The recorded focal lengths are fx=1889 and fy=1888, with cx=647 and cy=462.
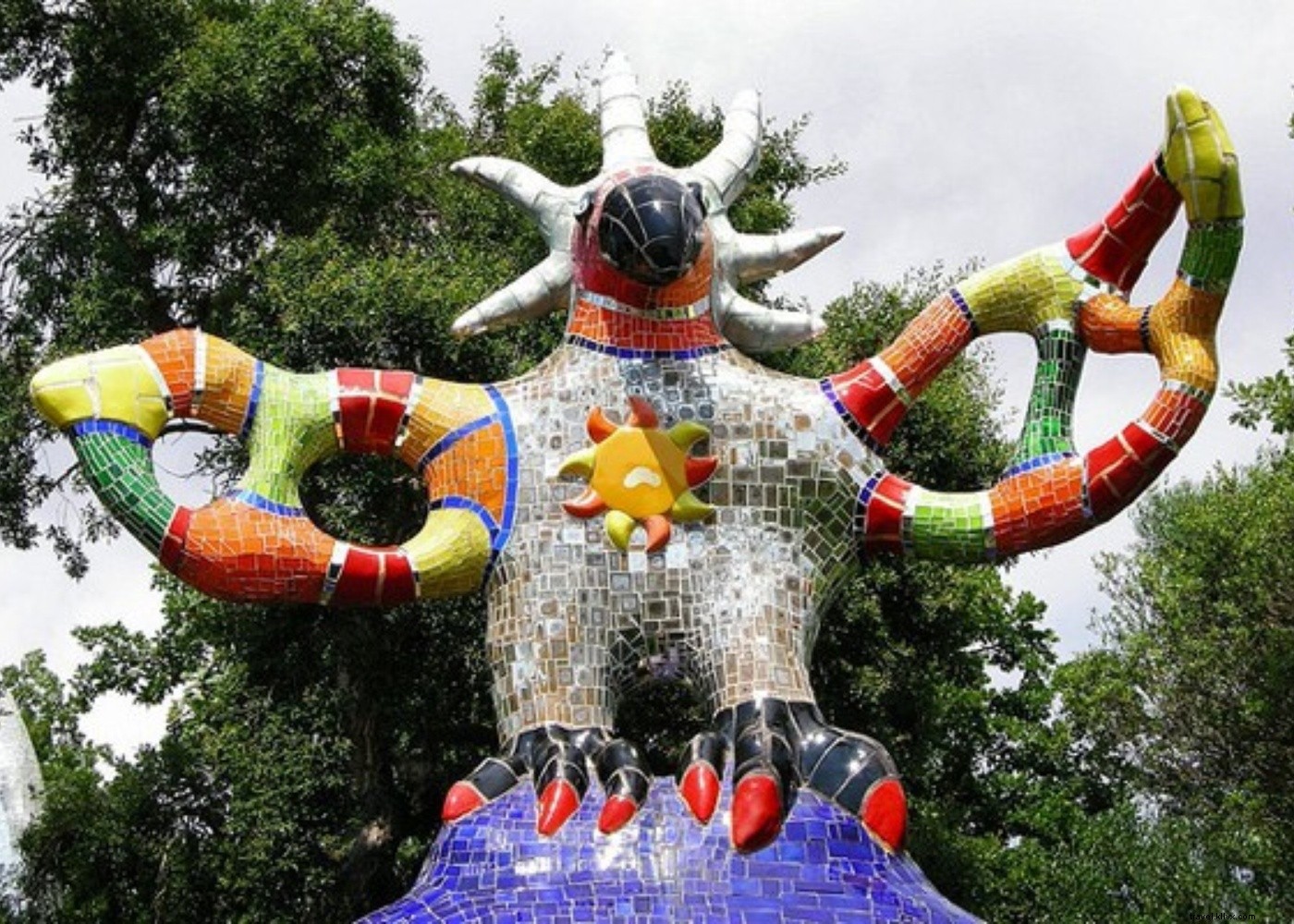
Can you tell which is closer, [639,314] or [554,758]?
[554,758]

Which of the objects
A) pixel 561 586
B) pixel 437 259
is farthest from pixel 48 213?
pixel 561 586

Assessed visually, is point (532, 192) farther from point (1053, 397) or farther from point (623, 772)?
point (623, 772)

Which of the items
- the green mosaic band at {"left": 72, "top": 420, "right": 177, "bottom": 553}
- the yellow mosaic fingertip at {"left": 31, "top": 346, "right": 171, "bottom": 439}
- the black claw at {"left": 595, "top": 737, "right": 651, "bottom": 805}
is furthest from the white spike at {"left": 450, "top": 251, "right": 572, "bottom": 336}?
the black claw at {"left": 595, "top": 737, "right": 651, "bottom": 805}

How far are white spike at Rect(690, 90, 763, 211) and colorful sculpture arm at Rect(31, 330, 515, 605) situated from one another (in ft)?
4.20

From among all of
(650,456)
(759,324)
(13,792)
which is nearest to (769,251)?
(759,324)

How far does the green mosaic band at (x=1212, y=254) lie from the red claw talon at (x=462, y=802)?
3.29m

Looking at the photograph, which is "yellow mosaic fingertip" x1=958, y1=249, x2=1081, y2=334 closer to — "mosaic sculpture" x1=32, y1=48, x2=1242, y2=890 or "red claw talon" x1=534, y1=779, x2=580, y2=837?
"mosaic sculpture" x1=32, y1=48, x2=1242, y2=890

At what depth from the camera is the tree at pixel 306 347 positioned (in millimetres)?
10844

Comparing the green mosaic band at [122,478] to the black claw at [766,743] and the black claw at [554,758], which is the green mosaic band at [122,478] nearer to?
the black claw at [554,758]

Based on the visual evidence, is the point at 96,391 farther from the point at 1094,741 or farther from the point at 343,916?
the point at 1094,741

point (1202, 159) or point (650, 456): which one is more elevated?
point (1202, 159)

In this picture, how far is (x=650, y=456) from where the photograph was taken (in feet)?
23.0

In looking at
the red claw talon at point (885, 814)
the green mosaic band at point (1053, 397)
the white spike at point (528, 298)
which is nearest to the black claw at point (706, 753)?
the red claw talon at point (885, 814)

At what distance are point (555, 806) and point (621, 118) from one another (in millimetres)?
2927
